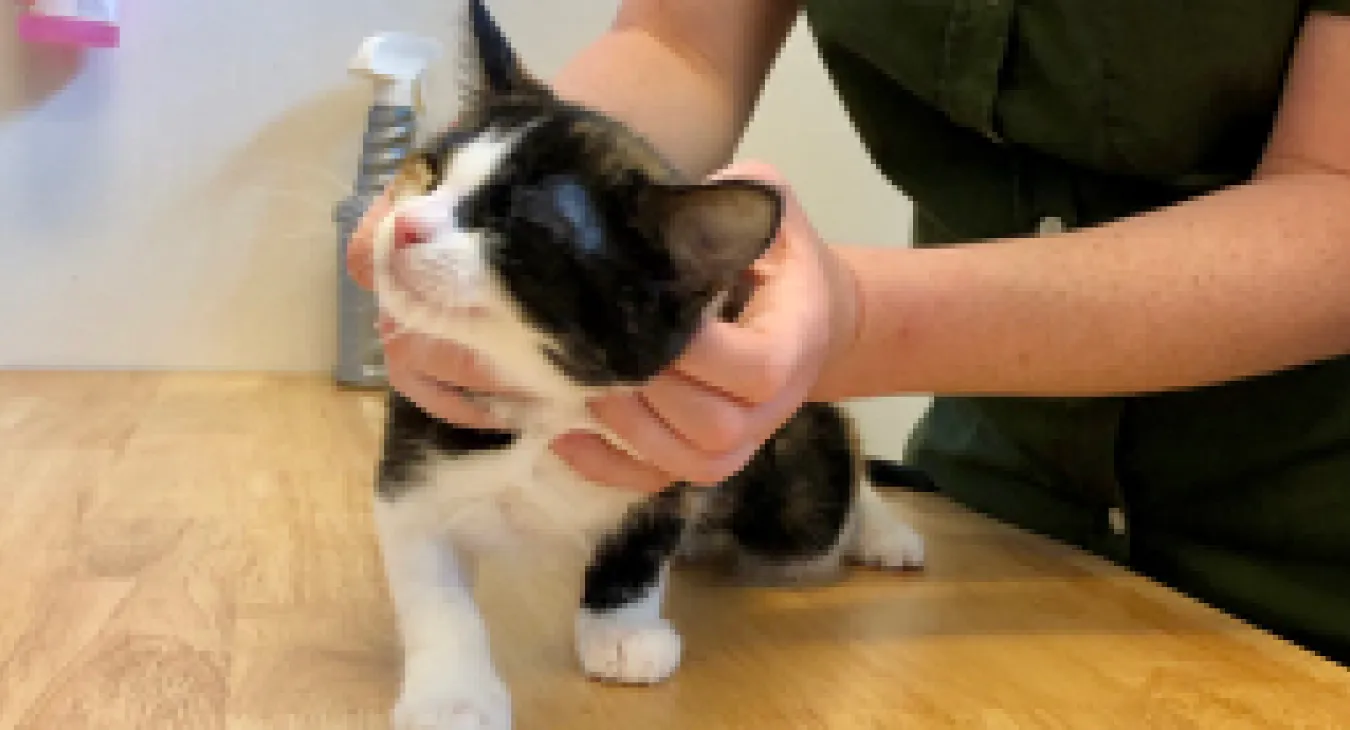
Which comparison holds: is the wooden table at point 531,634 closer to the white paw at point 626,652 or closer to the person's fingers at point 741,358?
the white paw at point 626,652

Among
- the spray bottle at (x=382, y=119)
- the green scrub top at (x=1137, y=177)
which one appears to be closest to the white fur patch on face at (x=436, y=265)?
the green scrub top at (x=1137, y=177)

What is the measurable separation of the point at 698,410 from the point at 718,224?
0.33 ft

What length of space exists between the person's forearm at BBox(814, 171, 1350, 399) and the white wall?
3.62 feet

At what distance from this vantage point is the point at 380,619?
75cm

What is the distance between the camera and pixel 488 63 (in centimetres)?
71

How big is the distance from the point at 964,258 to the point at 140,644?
0.54 metres

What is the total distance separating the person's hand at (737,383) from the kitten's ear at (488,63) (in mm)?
159

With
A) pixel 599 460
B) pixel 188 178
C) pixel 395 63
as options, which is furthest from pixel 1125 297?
pixel 188 178

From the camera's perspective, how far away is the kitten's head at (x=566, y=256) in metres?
0.54

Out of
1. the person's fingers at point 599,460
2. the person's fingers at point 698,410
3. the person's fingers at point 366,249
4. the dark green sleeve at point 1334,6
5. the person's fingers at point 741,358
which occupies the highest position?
the dark green sleeve at point 1334,6

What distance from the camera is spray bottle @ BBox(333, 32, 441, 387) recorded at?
1499 mm

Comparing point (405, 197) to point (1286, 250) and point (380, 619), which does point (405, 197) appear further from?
point (1286, 250)

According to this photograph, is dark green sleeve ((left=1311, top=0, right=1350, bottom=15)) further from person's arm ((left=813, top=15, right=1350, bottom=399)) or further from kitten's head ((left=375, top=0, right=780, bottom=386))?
kitten's head ((left=375, top=0, right=780, bottom=386))

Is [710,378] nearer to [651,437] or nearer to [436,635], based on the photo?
[651,437]
